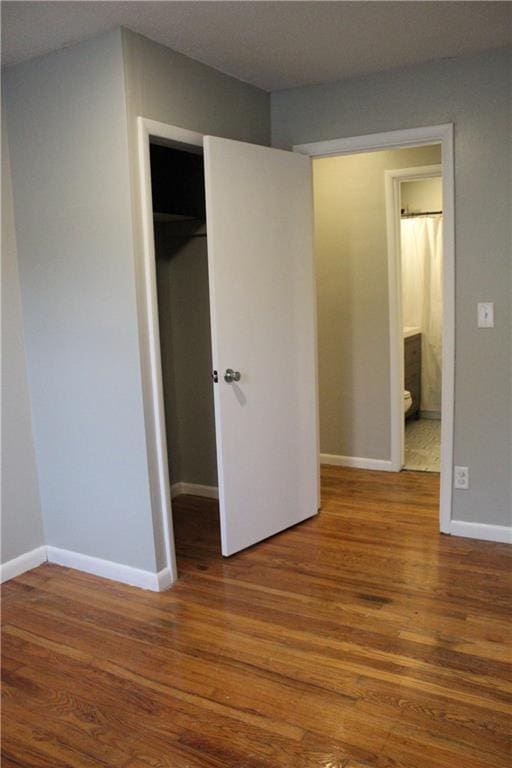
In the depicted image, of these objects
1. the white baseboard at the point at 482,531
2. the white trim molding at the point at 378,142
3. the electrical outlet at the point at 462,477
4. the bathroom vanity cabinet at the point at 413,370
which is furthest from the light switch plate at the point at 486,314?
the bathroom vanity cabinet at the point at 413,370

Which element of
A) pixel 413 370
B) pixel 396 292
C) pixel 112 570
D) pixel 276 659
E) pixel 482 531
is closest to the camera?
pixel 276 659

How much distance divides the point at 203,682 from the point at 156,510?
0.84m

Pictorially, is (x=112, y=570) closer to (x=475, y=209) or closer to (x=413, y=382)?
(x=475, y=209)

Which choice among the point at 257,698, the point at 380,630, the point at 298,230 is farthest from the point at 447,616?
the point at 298,230

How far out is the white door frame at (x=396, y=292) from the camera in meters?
4.16

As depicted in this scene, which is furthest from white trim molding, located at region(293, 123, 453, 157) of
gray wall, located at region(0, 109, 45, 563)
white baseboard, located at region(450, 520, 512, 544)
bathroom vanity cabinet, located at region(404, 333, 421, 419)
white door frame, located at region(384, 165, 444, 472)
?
bathroom vanity cabinet, located at region(404, 333, 421, 419)

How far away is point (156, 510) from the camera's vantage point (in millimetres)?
2836

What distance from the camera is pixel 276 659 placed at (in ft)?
7.57

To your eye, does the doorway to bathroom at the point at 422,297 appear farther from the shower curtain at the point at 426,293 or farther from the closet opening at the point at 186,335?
the closet opening at the point at 186,335

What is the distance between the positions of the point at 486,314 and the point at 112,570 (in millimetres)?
2205

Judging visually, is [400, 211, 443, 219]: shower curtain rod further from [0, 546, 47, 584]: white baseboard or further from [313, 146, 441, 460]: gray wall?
[0, 546, 47, 584]: white baseboard

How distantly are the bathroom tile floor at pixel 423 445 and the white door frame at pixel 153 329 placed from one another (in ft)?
7.24

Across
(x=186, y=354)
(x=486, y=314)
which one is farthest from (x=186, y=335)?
(x=486, y=314)

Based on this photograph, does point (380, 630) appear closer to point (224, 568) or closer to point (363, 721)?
point (363, 721)
